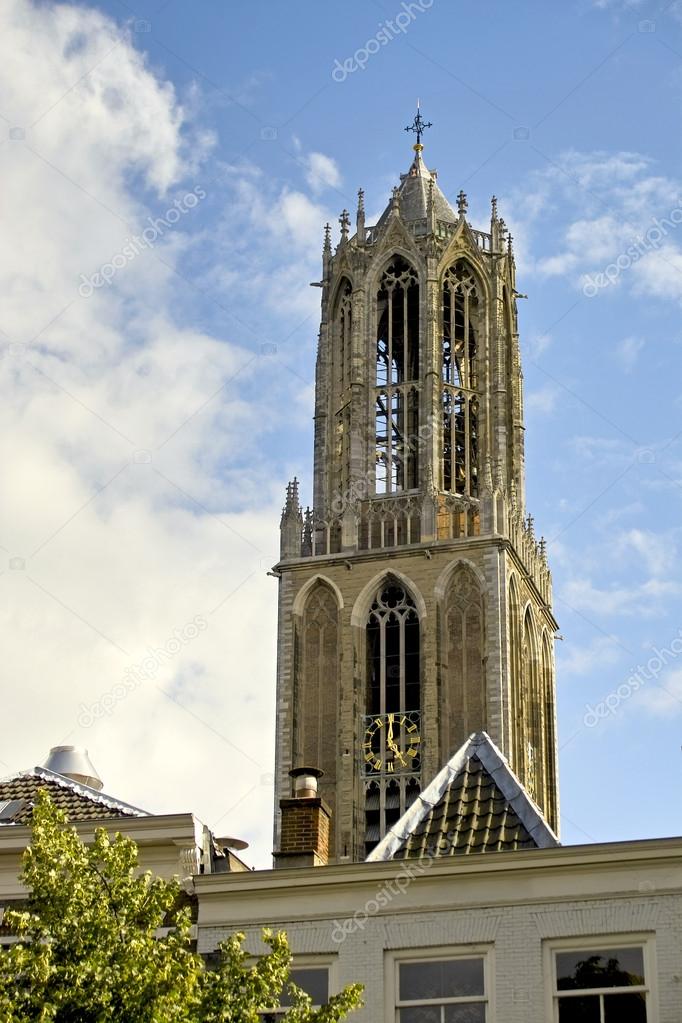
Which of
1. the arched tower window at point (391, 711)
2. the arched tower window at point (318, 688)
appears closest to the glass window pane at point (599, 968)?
the arched tower window at point (391, 711)

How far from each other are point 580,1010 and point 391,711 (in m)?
34.2

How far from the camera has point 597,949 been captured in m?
19.9

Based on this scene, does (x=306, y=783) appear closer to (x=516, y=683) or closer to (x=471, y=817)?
(x=471, y=817)

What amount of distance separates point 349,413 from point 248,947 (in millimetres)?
39192

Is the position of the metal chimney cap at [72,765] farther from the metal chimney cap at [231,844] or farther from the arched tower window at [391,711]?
the arched tower window at [391,711]

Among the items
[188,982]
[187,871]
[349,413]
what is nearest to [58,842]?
[188,982]

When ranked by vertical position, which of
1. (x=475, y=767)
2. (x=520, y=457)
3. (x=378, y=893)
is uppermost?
(x=520, y=457)

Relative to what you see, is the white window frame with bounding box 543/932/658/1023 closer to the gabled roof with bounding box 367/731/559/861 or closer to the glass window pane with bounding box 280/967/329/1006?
the gabled roof with bounding box 367/731/559/861

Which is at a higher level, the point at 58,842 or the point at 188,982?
the point at 58,842

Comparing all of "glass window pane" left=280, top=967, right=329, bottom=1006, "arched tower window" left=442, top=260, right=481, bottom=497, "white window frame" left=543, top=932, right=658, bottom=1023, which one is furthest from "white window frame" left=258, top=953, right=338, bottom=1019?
"arched tower window" left=442, top=260, right=481, bottom=497

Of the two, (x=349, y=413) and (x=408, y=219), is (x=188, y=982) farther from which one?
(x=408, y=219)

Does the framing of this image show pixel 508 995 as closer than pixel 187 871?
Yes

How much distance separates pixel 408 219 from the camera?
6272 centimetres

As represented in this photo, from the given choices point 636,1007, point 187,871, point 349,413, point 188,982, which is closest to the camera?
point 188,982
